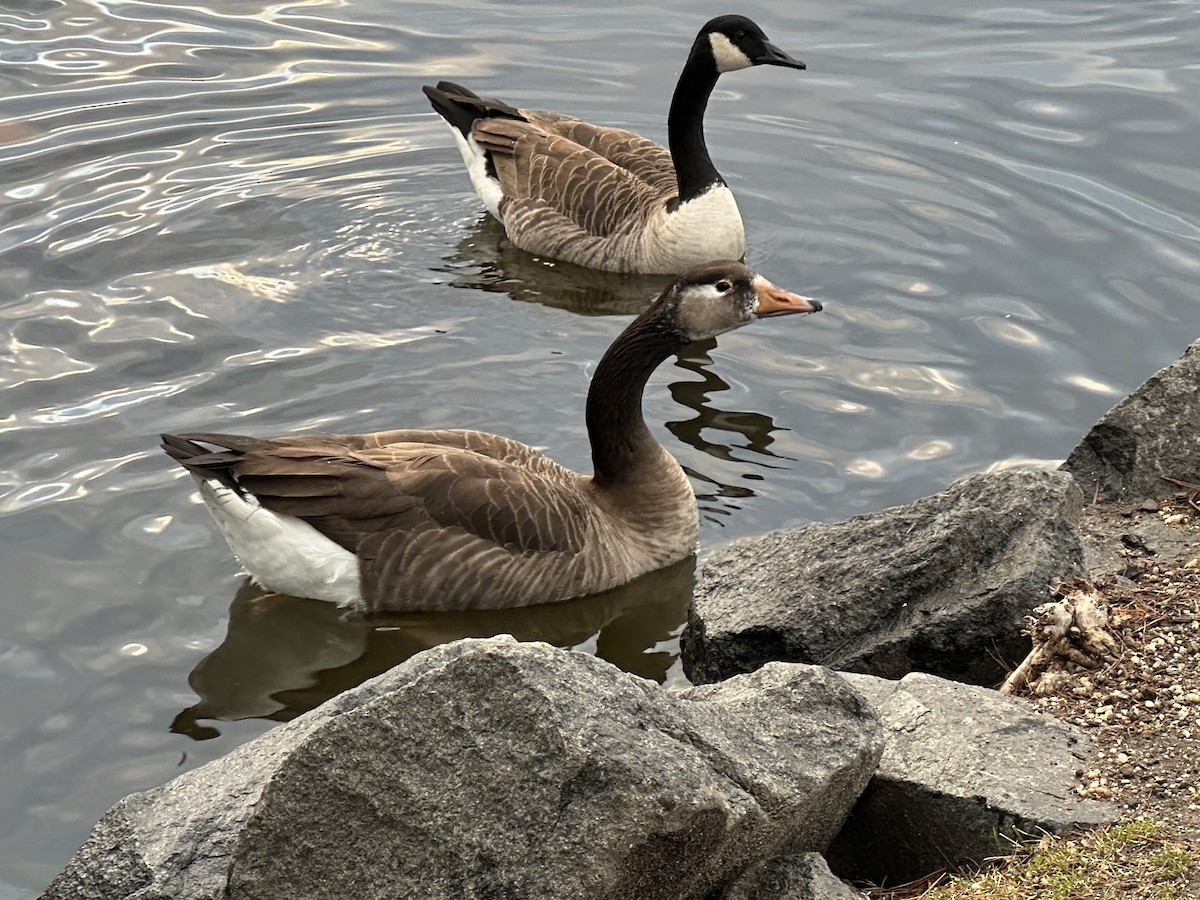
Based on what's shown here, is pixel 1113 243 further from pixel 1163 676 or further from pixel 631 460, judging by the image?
pixel 1163 676

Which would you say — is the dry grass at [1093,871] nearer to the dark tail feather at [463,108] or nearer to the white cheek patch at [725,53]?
the white cheek patch at [725,53]

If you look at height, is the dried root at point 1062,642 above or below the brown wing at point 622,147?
below

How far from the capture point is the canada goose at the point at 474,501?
791 centimetres

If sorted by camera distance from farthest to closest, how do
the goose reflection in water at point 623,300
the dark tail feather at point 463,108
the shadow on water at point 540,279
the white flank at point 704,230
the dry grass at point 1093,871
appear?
the dark tail feather at point 463,108 → the white flank at point 704,230 → the shadow on water at point 540,279 → the goose reflection in water at point 623,300 → the dry grass at point 1093,871

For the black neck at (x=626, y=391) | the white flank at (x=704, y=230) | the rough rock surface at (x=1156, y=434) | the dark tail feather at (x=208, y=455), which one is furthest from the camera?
the white flank at (x=704, y=230)

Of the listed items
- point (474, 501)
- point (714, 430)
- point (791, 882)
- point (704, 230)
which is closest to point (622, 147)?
point (704, 230)

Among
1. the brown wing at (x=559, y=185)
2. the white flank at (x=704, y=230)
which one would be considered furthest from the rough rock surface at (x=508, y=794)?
the brown wing at (x=559, y=185)

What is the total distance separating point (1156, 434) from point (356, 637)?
4.02m

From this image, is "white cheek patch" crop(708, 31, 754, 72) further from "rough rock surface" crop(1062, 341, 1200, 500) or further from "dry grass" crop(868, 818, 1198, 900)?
"dry grass" crop(868, 818, 1198, 900)

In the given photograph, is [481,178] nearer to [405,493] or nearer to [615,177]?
[615,177]

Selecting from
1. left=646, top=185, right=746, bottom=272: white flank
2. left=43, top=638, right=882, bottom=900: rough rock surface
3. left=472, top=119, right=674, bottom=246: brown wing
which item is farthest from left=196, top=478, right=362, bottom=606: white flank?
left=472, top=119, right=674, bottom=246: brown wing

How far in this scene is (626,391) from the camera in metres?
8.65

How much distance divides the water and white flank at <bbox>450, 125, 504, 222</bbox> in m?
0.28

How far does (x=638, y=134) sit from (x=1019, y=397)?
544 cm
